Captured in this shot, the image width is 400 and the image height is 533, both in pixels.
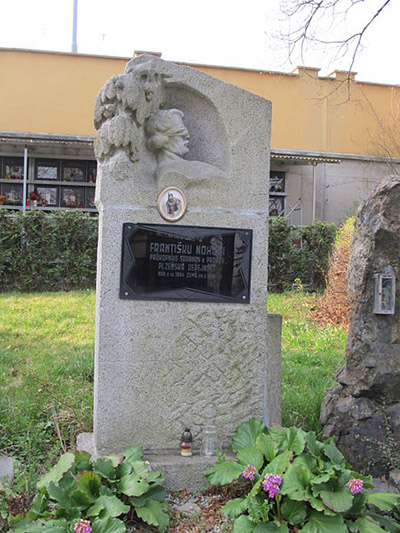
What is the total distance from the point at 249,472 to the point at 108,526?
2.53 ft

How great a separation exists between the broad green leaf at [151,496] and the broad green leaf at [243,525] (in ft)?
1.56

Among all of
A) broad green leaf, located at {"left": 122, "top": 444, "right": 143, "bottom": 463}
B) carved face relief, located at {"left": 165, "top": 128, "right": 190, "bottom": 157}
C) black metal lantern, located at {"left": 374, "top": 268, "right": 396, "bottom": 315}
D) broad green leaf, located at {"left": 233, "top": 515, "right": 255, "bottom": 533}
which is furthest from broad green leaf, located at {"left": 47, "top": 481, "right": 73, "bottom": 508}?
black metal lantern, located at {"left": 374, "top": 268, "right": 396, "bottom": 315}

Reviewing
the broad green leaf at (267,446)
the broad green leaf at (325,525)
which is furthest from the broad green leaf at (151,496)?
the broad green leaf at (325,525)

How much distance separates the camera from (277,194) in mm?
16719

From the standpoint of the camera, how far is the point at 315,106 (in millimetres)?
16969

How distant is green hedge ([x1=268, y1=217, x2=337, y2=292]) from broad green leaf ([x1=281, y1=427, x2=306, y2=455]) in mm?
8587

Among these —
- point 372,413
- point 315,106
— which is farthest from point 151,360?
point 315,106

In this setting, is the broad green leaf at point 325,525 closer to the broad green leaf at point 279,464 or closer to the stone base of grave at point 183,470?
the broad green leaf at point 279,464

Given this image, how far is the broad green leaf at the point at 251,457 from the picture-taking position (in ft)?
9.94

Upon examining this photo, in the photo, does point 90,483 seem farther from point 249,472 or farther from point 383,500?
point 383,500

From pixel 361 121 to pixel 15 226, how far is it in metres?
11.4

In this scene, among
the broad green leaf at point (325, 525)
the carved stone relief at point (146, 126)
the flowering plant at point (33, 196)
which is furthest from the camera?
the flowering plant at point (33, 196)

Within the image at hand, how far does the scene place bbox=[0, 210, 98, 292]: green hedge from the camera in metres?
10.7

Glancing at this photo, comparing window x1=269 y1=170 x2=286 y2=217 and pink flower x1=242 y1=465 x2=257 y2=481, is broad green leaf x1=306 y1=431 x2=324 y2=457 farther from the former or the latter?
window x1=269 y1=170 x2=286 y2=217
